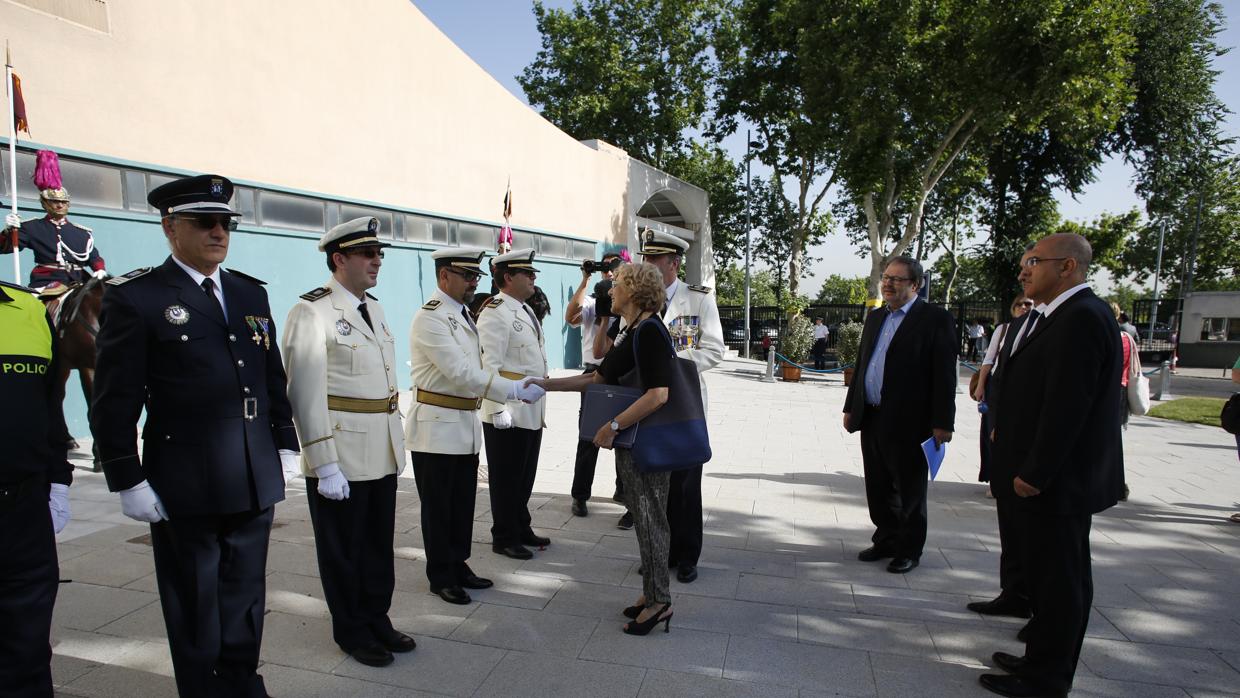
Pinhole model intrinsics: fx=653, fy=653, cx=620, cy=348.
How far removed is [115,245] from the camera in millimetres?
7109

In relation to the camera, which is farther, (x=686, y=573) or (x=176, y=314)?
(x=686, y=573)

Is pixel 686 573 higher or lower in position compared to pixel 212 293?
lower

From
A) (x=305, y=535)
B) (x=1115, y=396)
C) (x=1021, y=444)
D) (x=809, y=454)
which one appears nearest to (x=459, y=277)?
(x=305, y=535)

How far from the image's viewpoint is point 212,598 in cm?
236

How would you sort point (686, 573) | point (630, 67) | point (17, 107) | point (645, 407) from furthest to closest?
point (630, 67), point (17, 107), point (686, 573), point (645, 407)

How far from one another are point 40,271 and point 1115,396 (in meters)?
7.95

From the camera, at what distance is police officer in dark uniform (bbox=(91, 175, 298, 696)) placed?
7.12 feet

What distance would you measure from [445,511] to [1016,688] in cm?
279

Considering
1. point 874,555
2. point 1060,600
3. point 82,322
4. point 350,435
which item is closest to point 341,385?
point 350,435

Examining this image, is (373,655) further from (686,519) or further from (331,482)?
(686,519)

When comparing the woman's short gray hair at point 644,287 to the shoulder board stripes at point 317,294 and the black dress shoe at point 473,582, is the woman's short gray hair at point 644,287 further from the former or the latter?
the black dress shoe at point 473,582

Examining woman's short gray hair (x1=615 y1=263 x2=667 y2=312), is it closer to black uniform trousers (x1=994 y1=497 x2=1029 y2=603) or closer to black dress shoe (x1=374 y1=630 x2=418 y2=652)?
black dress shoe (x1=374 y1=630 x2=418 y2=652)

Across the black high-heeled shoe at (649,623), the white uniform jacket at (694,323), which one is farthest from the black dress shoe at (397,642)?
the white uniform jacket at (694,323)

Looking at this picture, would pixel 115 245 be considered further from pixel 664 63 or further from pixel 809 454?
pixel 664 63
